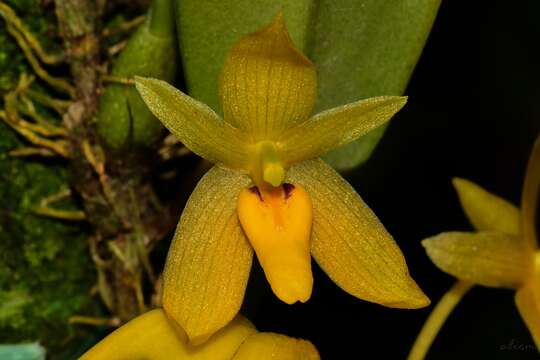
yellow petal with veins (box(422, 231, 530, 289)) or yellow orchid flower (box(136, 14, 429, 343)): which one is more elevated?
yellow orchid flower (box(136, 14, 429, 343))

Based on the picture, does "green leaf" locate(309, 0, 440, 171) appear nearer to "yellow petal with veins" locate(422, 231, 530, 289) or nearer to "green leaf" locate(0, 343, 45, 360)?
"yellow petal with veins" locate(422, 231, 530, 289)

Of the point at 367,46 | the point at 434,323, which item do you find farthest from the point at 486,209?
the point at 367,46

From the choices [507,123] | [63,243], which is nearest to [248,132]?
[63,243]

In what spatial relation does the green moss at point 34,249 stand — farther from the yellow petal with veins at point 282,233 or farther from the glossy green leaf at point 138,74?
the yellow petal with veins at point 282,233

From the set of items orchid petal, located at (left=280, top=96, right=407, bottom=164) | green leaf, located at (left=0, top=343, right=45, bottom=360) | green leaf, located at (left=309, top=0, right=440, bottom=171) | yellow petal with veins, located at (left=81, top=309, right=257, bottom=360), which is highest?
green leaf, located at (left=309, top=0, right=440, bottom=171)

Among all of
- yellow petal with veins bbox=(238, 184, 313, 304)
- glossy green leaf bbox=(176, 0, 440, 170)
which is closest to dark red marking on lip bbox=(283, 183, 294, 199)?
yellow petal with veins bbox=(238, 184, 313, 304)

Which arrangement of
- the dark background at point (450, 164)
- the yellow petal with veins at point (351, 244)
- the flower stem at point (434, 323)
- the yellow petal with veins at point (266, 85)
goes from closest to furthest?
the yellow petal with veins at point (266, 85)
the yellow petal with veins at point (351, 244)
the flower stem at point (434, 323)
the dark background at point (450, 164)

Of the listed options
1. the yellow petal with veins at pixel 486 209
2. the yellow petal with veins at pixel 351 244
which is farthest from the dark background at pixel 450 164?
the yellow petal with veins at pixel 351 244
